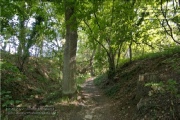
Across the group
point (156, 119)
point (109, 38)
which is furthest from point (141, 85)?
point (109, 38)

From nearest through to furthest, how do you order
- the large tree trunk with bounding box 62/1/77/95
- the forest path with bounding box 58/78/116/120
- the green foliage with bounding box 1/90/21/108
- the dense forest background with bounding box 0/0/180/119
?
the green foliage with bounding box 1/90/21/108, the forest path with bounding box 58/78/116/120, the dense forest background with bounding box 0/0/180/119, the large tree trunk with bounding box 62/1/77/95

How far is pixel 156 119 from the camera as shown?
3877mm

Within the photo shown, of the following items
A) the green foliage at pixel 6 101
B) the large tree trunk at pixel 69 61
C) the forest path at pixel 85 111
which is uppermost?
the large tree trunk at pixel 69 61

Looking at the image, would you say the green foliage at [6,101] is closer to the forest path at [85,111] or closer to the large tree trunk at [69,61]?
the forest path at [85,111]

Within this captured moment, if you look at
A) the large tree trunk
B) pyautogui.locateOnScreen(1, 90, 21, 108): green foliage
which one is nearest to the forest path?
the large tree trunk

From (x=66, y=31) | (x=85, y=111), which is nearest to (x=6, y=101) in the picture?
(x=85, y=111)

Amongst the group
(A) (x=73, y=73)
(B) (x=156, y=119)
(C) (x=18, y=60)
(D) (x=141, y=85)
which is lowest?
(B) (x=156, y=119)

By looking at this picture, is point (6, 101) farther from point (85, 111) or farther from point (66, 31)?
point (66, 31)

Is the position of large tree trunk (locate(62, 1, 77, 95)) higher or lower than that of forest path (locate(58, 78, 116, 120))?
higher

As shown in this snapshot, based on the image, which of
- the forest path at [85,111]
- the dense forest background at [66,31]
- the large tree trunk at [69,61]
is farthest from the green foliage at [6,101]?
the large tree trunk at [69,61]

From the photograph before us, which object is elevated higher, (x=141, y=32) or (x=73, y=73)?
(x=141, y=32)

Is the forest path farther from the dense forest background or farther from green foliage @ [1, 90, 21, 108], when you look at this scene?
green foliage @ [1, 90, 21, 108]

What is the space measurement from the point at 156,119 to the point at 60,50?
8.76 metres

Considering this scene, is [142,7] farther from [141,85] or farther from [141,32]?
[141,85]
